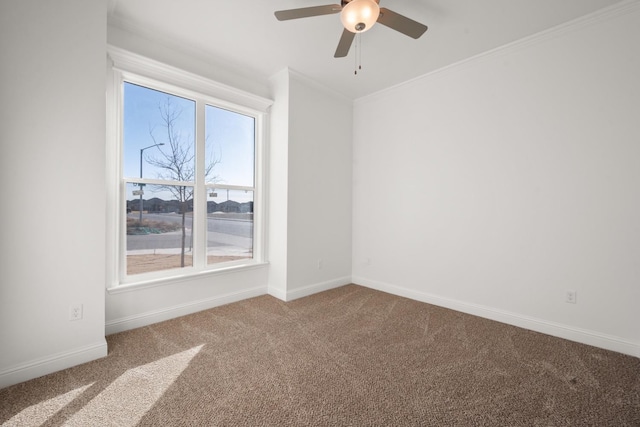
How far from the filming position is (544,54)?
9.04 feet

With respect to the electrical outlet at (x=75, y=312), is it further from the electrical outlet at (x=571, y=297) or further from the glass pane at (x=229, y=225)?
the electrical outlet at (x=571, y=297)

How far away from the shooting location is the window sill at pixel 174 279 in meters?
2.68

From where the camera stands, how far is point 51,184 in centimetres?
200

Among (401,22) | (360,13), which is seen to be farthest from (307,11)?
(401,22)

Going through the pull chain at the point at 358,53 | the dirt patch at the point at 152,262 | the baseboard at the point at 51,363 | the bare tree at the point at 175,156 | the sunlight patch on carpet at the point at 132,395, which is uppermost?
the pull chain at the point at 358,53

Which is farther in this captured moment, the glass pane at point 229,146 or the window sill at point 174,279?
the glass pane at point 229,146

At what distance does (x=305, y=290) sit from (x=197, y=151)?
213cm

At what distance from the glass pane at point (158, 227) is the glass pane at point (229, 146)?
438mm

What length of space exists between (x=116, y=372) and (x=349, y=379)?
5.35 ft

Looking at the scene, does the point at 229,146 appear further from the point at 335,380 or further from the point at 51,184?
the point at 335,380

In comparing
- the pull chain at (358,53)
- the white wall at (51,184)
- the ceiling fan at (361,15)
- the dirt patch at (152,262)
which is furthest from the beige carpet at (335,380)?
the pull chain at (358,53)

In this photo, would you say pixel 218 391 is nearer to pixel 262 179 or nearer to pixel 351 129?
pixel 262 179

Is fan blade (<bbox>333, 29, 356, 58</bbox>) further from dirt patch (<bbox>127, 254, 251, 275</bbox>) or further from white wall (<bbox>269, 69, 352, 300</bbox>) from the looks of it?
dirt patch (<bbox>127, 254, 251, 275</bbox>)

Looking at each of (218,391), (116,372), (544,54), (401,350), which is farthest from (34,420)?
(544,54)
